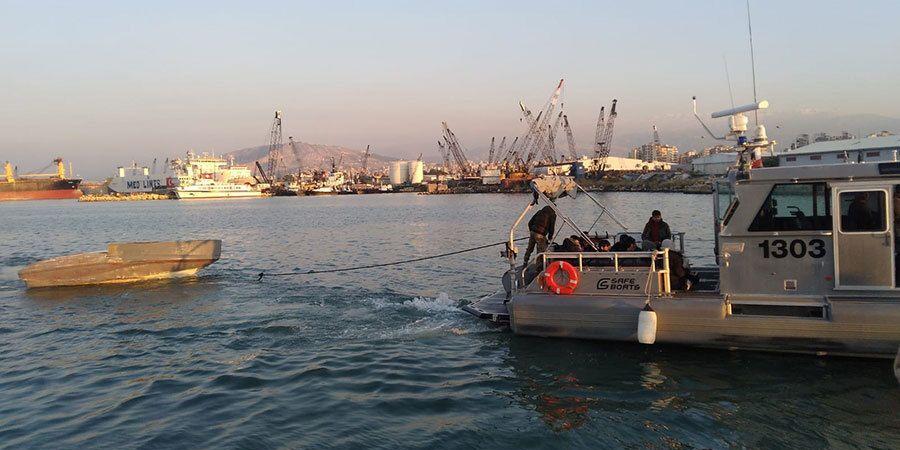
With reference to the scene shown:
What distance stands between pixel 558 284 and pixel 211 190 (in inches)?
6039

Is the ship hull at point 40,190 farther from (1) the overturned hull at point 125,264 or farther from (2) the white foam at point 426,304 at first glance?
(2) the white foam at point 426,304

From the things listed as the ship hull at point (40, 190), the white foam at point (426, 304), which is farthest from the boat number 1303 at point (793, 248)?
the ship hull at point (40, 190)

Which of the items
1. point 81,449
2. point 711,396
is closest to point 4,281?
point 81,449

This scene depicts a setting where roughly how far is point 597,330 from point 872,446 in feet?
13.1

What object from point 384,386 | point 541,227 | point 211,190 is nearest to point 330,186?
point 211,190

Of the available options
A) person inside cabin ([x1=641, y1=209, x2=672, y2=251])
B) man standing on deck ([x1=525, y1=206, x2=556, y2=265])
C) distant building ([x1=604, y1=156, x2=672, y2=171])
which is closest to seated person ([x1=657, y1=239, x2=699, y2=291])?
person inside cabin ([x1=641, y1=209, x2=672, y2=251])

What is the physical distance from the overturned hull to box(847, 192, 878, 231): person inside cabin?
16.7 metres

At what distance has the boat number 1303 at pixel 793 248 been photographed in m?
8.98

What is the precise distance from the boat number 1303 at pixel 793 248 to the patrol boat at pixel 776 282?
0.05 feet

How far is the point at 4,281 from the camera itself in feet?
66.0

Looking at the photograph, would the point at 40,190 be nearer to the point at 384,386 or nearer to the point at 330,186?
the point at 330,186

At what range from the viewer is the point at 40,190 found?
158000mm

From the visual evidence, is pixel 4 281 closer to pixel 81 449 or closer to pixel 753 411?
pixel 81 449

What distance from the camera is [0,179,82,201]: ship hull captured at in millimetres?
154000
